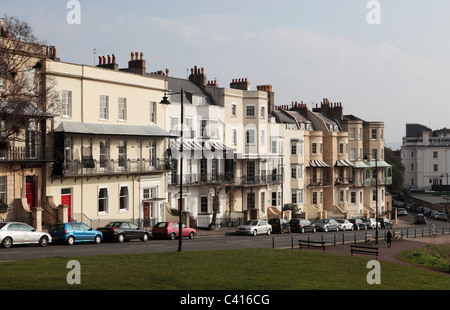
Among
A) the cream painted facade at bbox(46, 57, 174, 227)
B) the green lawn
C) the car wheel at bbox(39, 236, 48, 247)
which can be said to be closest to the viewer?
the green lawn

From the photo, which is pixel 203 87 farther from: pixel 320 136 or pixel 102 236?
pixel 102 236

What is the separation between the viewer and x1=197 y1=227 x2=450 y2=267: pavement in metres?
38.3

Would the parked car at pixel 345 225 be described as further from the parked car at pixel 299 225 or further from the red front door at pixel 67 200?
the red front door at pixel 67 200

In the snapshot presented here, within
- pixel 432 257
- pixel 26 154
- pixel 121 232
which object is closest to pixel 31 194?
pixel 26 154

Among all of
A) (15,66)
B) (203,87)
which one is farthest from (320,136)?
(15,66)

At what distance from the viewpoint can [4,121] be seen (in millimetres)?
34562

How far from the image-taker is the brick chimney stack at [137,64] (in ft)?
174

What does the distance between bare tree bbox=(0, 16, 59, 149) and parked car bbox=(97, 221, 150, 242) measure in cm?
732

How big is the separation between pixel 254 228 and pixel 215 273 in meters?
26.7

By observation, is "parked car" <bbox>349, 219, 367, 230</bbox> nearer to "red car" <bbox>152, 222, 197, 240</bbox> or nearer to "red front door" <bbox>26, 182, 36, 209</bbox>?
"red car" <bbox>152, 222, 197, 240</bbox>

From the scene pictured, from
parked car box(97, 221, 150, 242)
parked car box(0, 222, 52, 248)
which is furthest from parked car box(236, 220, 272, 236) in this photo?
parked car box(0, 222, 52, 248)

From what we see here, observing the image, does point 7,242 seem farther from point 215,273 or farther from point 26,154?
point 215,273
